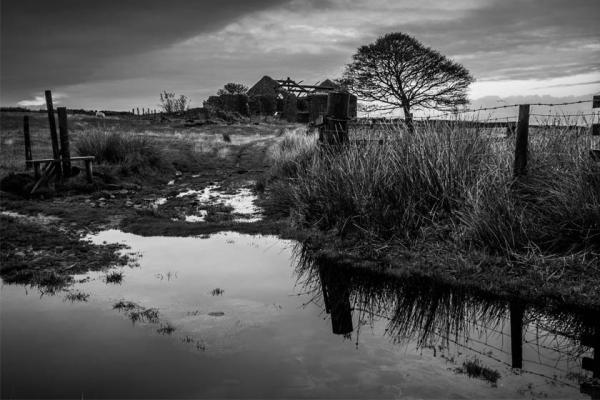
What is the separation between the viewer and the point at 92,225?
8.15m

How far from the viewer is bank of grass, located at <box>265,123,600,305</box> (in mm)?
4973

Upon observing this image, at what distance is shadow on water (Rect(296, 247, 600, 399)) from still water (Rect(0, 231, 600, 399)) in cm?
1

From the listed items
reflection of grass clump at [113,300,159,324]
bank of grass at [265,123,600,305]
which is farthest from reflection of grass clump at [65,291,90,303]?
bank of grass at [265,123,600,305]

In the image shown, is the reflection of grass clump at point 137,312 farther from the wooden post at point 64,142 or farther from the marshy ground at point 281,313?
the wooden post at point 64,142

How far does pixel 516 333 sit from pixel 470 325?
1.19 feet

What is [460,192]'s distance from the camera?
20.1 ft

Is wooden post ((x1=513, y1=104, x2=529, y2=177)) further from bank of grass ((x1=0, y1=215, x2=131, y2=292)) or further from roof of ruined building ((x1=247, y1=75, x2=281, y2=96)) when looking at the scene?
roof of ruined building ((x1=247, y1=75, x2=281, y2=96))

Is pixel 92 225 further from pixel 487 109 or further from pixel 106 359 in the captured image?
pixel 487 109

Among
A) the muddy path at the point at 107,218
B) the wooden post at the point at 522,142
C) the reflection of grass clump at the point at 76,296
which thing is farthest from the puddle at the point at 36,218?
the wooden post at the point at 522,142

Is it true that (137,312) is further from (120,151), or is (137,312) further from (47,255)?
(120,151)

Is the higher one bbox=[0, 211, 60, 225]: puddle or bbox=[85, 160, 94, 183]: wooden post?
bbox=[85, 160, 94, 183]: wooden post

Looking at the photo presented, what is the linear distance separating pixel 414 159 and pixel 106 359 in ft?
15.8

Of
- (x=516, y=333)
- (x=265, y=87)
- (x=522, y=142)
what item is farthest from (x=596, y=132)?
(x=265, y=87)

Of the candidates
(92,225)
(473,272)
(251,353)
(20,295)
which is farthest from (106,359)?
(92,225)
